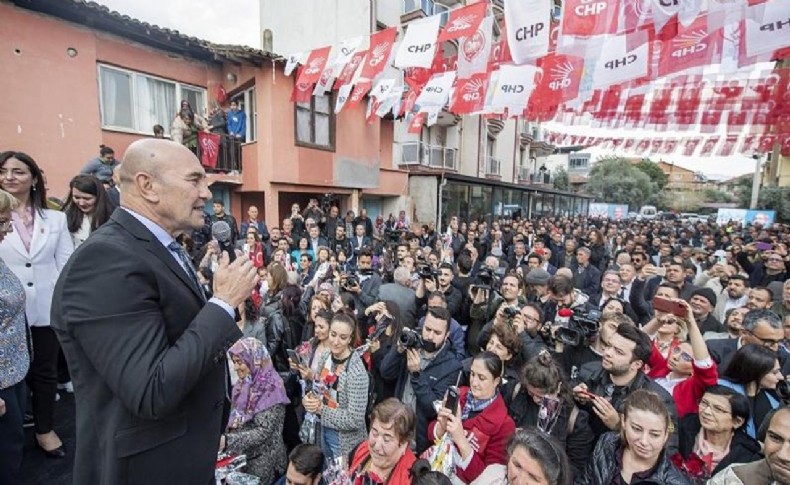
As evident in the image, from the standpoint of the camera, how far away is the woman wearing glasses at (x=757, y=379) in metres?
2.38

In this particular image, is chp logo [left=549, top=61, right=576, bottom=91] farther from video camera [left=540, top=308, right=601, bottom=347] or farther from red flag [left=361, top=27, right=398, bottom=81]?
video camera [left=540, top=308, right=601, bottom=347]

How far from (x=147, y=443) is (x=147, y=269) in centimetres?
52

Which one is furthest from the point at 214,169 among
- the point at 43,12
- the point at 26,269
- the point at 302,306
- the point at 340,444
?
the point at 340,444

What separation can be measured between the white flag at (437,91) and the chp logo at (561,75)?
2.00m

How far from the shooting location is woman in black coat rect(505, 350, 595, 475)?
235 centimetres

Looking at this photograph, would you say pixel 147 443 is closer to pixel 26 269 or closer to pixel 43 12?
pixel 26 269

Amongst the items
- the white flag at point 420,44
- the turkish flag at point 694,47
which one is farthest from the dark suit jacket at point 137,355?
the turkish flag at point 694,47

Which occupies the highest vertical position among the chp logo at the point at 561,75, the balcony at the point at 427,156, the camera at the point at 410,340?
the chp logo at the point at 561,75

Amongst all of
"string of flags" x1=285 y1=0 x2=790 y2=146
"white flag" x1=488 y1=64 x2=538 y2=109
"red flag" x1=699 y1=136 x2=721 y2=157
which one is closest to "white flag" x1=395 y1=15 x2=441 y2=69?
"string of flags" x1=285 y1=0 x2=790 y2=146

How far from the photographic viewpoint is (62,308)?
1.08 m

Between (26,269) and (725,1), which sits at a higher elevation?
(725,1)

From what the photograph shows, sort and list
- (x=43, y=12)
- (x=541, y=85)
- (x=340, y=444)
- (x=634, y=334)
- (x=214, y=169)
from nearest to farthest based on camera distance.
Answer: (x=634, y=334), (x=340, y=444), (x=43, y=12), (x=541, y=85), (x=214, y=169)

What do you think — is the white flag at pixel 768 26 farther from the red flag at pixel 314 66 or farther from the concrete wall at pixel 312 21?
the concrete wall at pixel 312 21

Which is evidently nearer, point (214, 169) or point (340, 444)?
point (340, 444)
